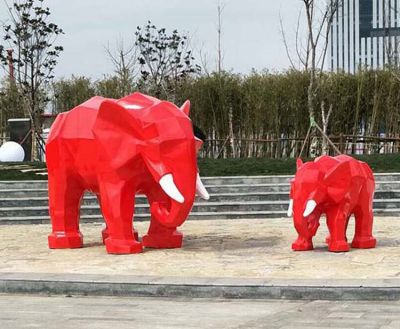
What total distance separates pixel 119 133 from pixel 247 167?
823cm

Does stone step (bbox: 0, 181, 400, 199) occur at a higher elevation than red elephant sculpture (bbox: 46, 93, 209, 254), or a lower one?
lower

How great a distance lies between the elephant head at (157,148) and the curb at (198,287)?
4.70 feet

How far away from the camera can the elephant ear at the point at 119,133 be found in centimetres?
891

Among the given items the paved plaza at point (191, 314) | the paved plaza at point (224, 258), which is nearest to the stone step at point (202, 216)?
the paved plaza at point (224, 258)

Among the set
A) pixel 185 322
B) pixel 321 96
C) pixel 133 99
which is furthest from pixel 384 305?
pixel 321 96

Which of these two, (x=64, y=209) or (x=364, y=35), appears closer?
(x=64, y=209)

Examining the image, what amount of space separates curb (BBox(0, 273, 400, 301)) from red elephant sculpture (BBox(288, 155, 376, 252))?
6.21ft

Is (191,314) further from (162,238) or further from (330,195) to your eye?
(162,238)

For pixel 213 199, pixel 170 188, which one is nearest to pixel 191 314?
pixel 170 188

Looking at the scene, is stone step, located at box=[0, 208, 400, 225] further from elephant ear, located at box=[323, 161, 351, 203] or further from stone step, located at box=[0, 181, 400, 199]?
elephant ear, located at box=[323, 161, 351, 203]

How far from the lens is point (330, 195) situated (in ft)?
28.6

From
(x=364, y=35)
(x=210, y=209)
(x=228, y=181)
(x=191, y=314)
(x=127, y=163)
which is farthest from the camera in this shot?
(x=364, y=35)

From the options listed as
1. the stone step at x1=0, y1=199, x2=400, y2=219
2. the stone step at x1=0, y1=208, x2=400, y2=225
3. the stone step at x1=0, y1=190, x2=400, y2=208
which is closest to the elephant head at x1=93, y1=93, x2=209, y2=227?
the stone step at x1=0, y1=208, x2=400, y2=225

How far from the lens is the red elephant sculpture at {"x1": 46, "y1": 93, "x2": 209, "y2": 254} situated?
8.62m
